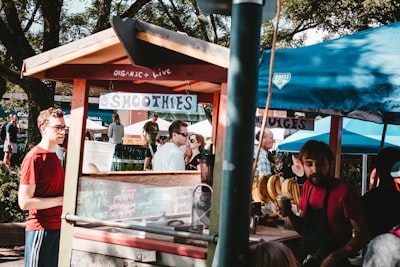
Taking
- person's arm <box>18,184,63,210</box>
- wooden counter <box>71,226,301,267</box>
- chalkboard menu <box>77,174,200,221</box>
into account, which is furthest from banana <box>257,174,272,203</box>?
person's arm <box>18,184,63,210</box>

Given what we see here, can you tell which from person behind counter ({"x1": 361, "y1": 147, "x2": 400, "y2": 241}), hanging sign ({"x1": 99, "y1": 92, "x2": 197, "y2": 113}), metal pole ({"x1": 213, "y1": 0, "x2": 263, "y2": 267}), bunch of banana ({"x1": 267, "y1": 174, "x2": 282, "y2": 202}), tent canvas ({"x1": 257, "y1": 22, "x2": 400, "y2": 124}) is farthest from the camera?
bunch of banana ({"x1": 267, "y1": 174, "x2": 282, "y2": 202})

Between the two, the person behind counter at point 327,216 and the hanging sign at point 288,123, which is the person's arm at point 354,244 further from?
the hanging sign at point 288,123

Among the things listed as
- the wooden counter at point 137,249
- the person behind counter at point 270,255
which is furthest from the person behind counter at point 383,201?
the person behind counter at point 270,255

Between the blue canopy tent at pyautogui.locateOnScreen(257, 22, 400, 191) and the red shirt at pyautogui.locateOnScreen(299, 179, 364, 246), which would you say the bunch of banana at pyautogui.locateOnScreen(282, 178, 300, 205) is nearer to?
the blue canopy tent at pyautogui.locateOnScreen(257, 22, 400, 191)

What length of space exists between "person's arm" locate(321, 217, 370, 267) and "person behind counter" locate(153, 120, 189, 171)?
136 inches

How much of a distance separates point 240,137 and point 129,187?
340 cm

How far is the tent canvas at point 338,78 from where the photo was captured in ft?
13.9

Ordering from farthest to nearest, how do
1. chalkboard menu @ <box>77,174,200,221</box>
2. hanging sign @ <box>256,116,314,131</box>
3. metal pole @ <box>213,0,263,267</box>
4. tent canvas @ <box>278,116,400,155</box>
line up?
tent canvas @ <box>278,116,400,155</box>
hanging sign @ <box>256,116,314,131</box>
chalkboard menu @ <box>77,174,200,221</box>
metal pole @ <box>213,0,263,267</box>

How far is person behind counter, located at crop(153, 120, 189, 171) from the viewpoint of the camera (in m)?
7.20

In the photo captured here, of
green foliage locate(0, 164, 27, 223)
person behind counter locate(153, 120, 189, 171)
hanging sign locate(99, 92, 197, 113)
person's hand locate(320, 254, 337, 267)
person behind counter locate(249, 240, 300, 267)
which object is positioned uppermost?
hanging sign locate(99, 92, 197, 113)

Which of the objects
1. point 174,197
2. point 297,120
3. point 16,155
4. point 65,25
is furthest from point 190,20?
point 174,197

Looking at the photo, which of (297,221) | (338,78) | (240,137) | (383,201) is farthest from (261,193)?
(240,137)

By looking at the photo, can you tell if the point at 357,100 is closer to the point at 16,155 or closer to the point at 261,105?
the point at 261,105

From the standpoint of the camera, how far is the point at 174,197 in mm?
5102
